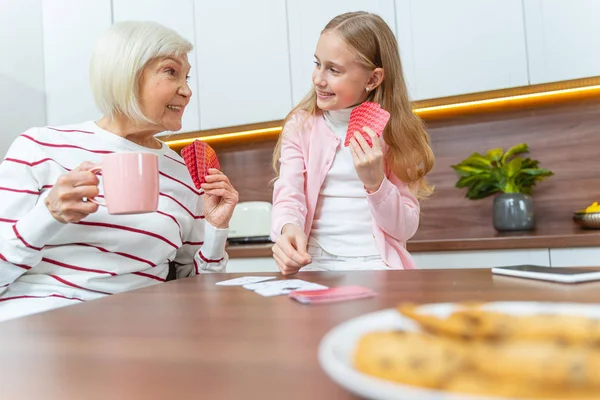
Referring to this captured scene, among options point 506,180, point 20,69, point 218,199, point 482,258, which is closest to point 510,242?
point 482,258

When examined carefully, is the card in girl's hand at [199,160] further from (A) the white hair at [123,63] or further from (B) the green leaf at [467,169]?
(B) the green leaf at [467,169]

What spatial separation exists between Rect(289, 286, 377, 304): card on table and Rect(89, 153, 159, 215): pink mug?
35 cm

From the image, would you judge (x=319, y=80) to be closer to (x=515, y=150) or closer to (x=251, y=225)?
(x=251, y=225)

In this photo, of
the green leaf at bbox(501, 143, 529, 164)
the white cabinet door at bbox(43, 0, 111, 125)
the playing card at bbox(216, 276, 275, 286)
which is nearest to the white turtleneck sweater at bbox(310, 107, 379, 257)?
the playing card at bbox(216, 276, 275, 286)

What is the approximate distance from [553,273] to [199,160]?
87 cm

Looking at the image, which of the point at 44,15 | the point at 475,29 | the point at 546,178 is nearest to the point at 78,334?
the point at 475,29

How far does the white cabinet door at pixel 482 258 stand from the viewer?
1887 mm

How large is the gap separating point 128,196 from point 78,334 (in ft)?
1.19

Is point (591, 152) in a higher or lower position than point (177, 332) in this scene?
higher

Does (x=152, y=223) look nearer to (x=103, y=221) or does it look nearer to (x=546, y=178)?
(x=103, y=221)

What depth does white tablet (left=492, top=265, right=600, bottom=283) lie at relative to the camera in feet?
2.34

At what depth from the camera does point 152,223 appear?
124 centimetres

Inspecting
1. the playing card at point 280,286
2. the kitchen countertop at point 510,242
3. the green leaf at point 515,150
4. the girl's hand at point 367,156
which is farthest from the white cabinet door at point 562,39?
the playing card at point 280,286

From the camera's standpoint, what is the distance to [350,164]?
4.86 feet
